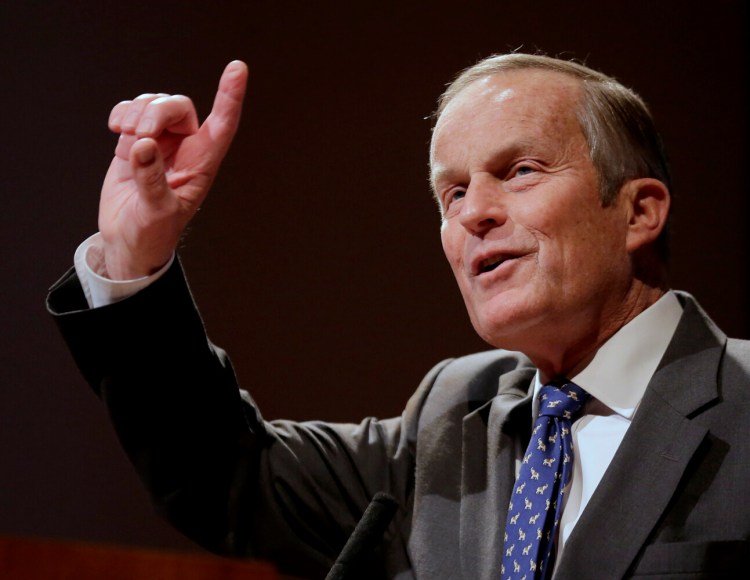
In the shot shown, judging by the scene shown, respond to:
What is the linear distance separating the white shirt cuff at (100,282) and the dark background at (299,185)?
719mm

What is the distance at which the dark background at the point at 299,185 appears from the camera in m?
2.14

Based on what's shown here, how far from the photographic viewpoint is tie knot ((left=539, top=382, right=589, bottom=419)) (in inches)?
57.7

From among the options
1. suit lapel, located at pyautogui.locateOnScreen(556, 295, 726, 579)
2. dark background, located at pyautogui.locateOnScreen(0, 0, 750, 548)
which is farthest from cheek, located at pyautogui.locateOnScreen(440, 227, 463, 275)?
dark background, located at pyautogui.locateOnScreen(0, 0, 750, 548)

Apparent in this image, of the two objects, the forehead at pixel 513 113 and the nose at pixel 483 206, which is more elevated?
the forehead at pixel 513 113

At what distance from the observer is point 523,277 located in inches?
56.9

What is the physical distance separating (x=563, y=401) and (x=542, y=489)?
0.46ft

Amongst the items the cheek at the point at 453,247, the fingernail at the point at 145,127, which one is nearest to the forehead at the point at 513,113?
the cheek at the point at 453,247

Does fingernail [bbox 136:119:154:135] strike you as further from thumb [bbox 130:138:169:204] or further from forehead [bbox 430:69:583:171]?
forehead [bbox 430:69:583:171]

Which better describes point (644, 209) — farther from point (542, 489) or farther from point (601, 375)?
point (542, 489)

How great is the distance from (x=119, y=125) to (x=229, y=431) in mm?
505

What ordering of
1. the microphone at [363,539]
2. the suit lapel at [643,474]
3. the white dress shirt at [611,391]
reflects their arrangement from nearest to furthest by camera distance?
the microphone at [363,539], the suit lapel at [643,474], the white dress shirt at [611,391]

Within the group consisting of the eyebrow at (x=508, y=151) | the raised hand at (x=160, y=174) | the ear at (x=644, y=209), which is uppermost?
the raised hand at (x=160, y=174)

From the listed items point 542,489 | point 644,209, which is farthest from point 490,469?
point 644,209

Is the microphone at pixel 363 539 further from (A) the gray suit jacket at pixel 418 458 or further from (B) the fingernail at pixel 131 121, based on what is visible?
(B) the fingernail at pixel 131 121
